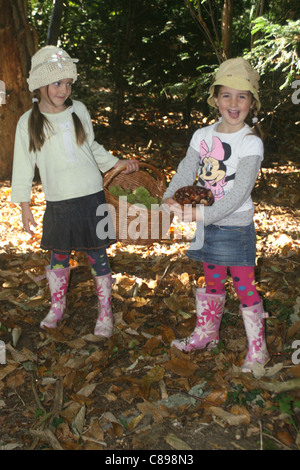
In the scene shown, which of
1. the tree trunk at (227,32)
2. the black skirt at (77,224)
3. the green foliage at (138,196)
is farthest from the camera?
the tree trunk at (227,32)

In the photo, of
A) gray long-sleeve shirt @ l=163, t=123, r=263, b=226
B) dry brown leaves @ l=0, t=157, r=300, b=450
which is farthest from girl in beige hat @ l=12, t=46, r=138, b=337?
dry brown leaves @ l=0, t=157, r=300, b=450

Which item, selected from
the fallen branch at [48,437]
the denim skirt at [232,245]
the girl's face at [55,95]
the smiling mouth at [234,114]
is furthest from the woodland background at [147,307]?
the girl's face at [55,95]

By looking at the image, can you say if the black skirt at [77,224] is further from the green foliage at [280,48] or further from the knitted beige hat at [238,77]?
the green foliage at [280,48]

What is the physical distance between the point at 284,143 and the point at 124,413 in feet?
21.6

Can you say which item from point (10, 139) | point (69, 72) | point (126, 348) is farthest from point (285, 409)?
point (10, 139)

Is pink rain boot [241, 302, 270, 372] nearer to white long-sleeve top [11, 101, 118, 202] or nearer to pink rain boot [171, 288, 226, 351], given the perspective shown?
pink rain boot [171, 288, 226, 351]

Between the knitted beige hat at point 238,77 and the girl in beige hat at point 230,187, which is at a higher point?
the knitted beige hat at point 238,77

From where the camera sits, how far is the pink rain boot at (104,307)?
11.1 feet

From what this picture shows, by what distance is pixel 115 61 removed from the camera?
7.74 m

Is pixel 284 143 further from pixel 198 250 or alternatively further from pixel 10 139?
pixel 198 250

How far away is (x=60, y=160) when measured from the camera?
3.00m

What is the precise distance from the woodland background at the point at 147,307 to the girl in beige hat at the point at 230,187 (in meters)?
0.39

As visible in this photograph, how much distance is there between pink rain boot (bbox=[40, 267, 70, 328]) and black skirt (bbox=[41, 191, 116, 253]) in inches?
10.8

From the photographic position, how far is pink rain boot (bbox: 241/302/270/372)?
2.83 meters
